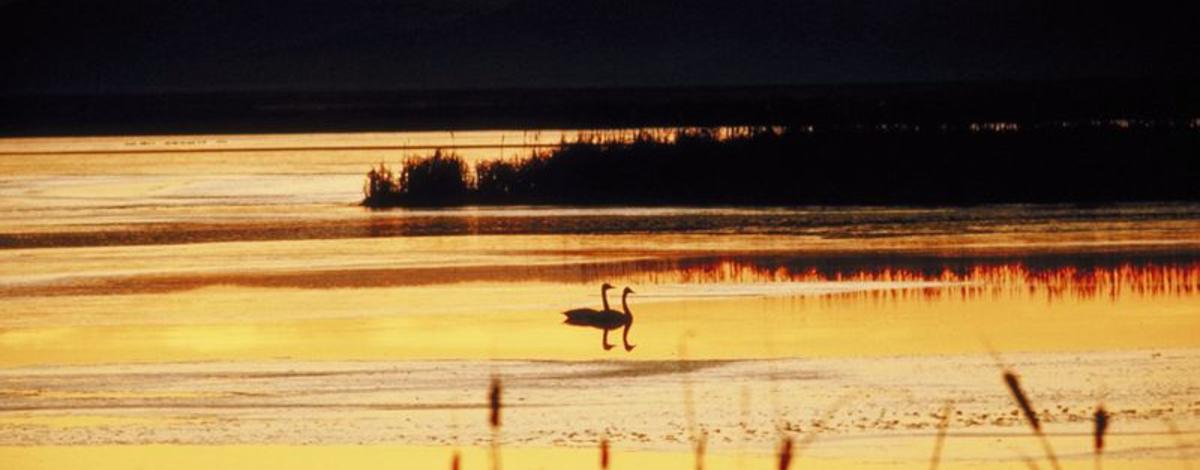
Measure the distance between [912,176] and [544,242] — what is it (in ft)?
27.7

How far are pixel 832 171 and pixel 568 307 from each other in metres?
14.7

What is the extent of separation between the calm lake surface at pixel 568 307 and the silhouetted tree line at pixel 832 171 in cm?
136

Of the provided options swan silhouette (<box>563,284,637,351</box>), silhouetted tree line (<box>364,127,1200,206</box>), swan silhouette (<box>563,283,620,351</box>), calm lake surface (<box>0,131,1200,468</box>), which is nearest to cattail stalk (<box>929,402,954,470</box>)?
calm lake surface (<box>0,131,1200,468</box>)

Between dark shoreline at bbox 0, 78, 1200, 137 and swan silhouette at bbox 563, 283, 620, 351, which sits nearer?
swan silhouette at bbox 563, 283, 620, 351

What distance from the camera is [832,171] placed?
32.7 m

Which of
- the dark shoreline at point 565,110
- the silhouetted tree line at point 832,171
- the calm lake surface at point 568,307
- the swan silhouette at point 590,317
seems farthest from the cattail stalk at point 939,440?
the dark shoreline at point 565,110

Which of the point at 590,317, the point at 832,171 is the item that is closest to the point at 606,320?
the point at 590,317

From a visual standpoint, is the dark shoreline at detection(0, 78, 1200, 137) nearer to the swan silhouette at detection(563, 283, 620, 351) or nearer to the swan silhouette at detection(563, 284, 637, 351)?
the swan silhouette at detection(563, 283, 620, 351)

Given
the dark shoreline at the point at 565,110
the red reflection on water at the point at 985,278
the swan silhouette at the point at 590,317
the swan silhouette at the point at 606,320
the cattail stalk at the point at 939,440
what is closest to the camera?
the cattail stalk at the point at 939,440

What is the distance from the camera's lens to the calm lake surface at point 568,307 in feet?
41.2

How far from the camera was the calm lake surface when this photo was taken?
41.2 ft

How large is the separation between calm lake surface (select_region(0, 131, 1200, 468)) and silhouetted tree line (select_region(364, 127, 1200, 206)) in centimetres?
136

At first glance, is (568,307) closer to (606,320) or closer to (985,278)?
(606,320)

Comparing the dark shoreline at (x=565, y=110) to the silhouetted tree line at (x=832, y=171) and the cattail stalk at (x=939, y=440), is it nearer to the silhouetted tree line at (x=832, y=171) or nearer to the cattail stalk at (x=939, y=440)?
the silhouetted tree line at (x=832, y=171)
